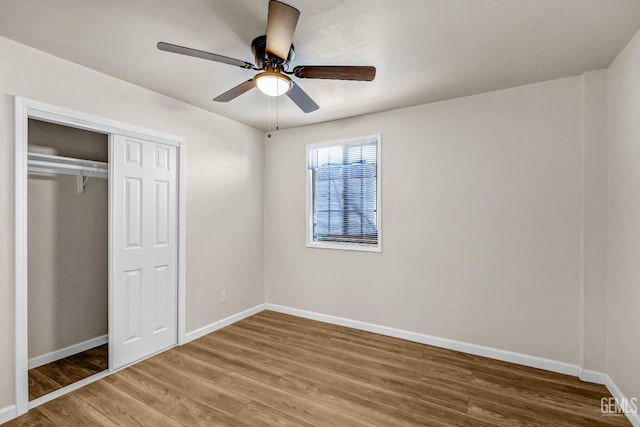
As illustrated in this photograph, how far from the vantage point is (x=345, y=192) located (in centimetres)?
383

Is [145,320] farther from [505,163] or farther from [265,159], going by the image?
[505,163]

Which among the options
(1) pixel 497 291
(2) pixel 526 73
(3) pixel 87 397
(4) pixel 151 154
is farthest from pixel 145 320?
(2) pixel 526 73


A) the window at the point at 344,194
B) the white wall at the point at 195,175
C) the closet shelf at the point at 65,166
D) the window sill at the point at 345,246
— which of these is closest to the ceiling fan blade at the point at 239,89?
the white wall at the point at 195,175

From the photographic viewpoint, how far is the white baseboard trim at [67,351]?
109 inches

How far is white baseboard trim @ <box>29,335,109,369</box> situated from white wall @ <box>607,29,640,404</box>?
4.56 m

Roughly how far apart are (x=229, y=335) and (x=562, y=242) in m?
3.42

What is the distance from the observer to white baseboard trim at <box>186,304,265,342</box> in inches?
133

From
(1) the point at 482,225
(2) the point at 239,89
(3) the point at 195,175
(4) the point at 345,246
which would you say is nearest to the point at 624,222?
(1) the point at 482,225

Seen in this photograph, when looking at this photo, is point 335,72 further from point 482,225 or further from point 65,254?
point 65,254

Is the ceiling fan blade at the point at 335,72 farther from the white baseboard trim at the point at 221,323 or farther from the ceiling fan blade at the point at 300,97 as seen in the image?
the white baseboard trim at the point at 221,323

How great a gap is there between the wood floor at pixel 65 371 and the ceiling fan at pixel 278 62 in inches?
104

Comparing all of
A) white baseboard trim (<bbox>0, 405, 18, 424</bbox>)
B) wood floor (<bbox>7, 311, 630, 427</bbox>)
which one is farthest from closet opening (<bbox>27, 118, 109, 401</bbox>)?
wood floor (<bbox>7, 311, 630, 427</bbox>)

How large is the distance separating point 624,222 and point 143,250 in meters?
3.89

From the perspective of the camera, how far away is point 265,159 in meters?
4.41
